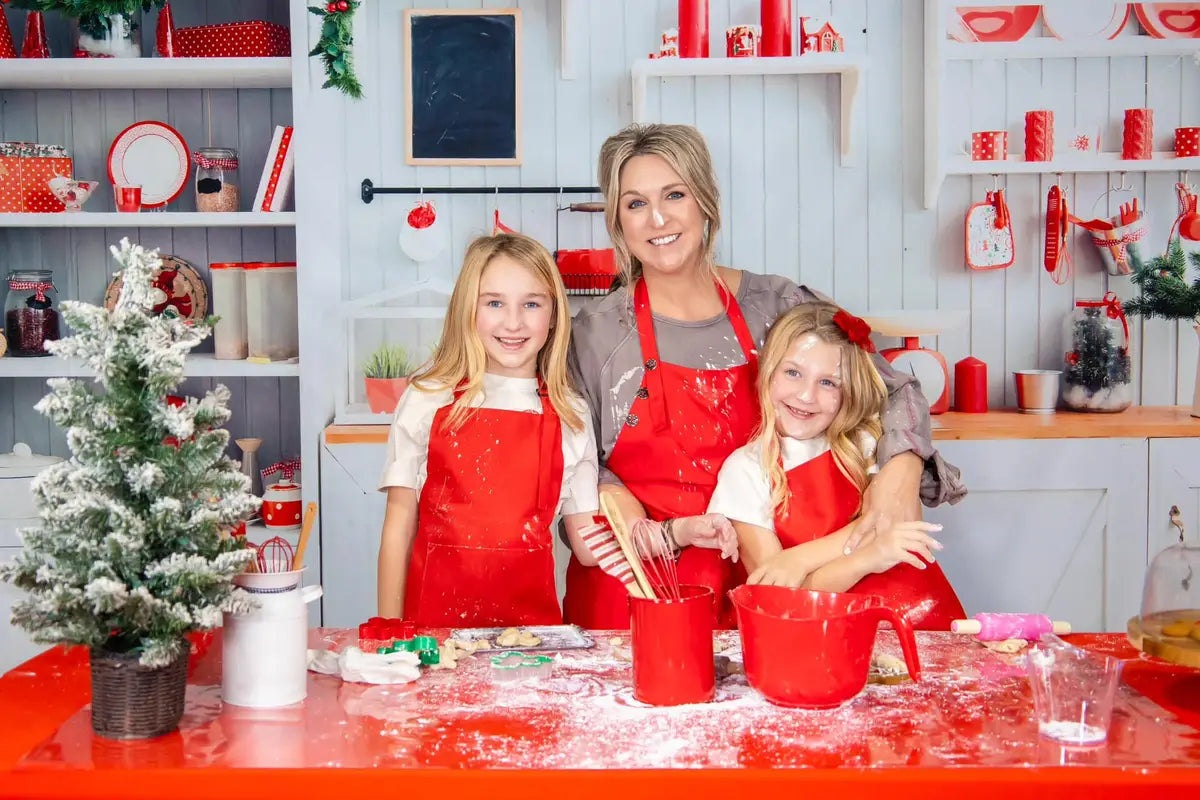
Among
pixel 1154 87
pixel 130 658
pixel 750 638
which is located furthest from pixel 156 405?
pixel 1154 87

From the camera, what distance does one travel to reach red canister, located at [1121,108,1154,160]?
10.1ft

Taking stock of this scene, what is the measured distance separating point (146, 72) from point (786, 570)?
6.73ft

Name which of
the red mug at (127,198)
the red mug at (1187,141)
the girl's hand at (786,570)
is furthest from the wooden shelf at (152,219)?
the red mug at (1187,141)

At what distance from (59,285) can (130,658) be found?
2.33 meters

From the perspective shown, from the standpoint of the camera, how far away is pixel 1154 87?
10.5ft

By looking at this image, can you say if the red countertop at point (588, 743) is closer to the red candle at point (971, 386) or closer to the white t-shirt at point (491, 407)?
the white t-shirt at point (491, 407)

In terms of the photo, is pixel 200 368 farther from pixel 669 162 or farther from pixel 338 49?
pixel 669 162

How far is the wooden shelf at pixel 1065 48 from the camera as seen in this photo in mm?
A: 3014

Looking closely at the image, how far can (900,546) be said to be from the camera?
5.44 feet

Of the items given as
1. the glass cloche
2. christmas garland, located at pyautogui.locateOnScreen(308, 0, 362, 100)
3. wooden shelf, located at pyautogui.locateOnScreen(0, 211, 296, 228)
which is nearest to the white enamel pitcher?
the glass cloche

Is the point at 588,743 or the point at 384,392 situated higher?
the point at 384,392

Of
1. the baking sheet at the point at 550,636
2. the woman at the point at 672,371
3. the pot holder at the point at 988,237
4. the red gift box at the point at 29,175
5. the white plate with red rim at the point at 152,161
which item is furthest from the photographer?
the pot holder at the point at 988,237

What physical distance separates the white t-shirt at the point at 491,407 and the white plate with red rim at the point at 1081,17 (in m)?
1.90

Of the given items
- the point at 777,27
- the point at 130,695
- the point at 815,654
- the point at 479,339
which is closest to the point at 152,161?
the point at 479,339
